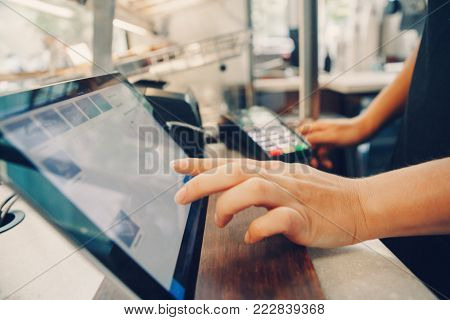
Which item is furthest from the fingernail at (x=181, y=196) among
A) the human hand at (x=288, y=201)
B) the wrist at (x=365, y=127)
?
the wrist at (x=365, y=127)

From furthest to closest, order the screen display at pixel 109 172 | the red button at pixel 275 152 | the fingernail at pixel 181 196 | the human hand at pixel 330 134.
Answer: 1. the human hand at pixel 330 134
2. the red button at pixel 275 152
3. the fingernail at pixel 181 196
4. the screen display at pixel 109 172

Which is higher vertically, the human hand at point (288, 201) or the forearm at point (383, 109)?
the forearm at point (383, 109)

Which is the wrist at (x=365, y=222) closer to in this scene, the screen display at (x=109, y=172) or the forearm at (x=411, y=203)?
the forearm at (x=411, y=203)

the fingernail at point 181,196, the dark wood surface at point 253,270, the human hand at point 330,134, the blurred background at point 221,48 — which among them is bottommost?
the dark wood surface at point 253,270

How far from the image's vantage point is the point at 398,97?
Result: 0.79 metres

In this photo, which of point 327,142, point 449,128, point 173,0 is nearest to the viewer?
point 449,128

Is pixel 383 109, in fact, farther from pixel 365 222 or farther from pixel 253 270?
pixel 253 270

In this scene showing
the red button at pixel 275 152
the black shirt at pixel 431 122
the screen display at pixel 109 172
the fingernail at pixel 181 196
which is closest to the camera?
the screen display at pixel 109 172

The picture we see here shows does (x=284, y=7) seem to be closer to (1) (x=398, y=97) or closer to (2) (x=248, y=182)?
(1) (x=398, y=97)

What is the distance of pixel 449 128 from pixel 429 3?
231 millimetres

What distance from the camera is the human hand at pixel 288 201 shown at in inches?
12.2

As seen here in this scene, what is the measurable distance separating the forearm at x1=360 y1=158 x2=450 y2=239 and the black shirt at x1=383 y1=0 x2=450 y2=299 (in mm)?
156

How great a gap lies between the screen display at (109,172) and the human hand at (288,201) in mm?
39
